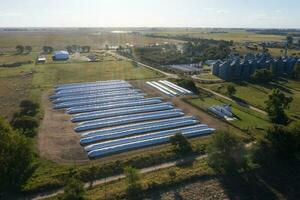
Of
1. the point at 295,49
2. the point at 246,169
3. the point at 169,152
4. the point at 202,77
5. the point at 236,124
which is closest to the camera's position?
the point at 246,169

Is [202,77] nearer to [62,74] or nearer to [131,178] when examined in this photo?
[62,74]

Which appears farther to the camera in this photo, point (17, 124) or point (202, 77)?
point (202, 77)

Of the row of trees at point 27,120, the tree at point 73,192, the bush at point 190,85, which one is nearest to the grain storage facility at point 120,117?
the bush at point 190,85

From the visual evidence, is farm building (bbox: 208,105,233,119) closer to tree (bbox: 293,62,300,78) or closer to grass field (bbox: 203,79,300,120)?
grass field (bbox: 203,79,300,120)

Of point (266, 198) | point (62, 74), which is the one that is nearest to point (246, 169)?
point (266, 198)

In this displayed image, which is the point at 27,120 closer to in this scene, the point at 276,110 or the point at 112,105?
the point at 112,105

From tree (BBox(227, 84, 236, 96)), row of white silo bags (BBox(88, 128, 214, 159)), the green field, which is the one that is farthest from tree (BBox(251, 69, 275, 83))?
row of white silo bags (BBox(88, 128, 214, 159))
